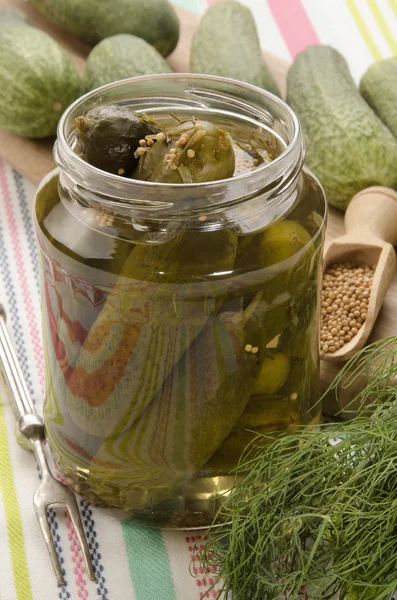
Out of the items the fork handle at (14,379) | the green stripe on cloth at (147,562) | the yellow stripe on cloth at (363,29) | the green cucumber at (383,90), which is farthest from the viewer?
the yellow stripe on cloth at (363,29)

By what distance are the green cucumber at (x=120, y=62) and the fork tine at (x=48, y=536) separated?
702 millimetres

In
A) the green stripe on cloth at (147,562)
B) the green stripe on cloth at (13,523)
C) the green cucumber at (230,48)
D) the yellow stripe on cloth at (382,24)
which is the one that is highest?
the green cucumber at (230,48)

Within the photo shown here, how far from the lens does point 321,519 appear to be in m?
0.67

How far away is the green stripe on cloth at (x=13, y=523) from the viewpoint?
30.8 inches

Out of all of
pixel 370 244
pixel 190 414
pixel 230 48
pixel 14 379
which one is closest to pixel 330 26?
pixel 230 48

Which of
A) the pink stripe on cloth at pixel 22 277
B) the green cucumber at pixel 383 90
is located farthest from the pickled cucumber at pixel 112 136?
the green cucumber at pixel 383 90

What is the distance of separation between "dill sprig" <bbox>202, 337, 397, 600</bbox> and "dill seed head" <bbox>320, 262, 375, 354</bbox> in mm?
217

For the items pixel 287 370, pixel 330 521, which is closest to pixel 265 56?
pixel 287 370

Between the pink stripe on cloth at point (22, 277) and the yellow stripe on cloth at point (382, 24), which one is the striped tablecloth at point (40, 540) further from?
the yellow stripe on cloth at point (382, 24)

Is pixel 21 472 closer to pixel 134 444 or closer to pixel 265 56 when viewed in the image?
pixel 134 444

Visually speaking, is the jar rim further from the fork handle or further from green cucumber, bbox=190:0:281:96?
green cucumber, bbox=190:0:281:96

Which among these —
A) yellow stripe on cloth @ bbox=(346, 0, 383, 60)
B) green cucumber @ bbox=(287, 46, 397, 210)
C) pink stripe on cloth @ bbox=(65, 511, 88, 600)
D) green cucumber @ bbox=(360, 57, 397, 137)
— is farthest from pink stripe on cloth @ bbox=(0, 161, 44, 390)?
yellow stripe on cloth @ bbox=(346, 0, 383, 60)

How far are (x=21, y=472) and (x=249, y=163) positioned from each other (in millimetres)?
399

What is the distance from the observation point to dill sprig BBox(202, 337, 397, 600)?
25.2 inches
